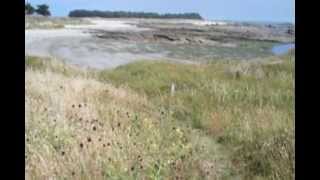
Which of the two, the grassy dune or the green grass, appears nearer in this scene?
the grassy dune

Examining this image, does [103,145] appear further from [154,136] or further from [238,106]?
[238,106]

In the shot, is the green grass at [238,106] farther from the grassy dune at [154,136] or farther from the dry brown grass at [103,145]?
the dry brown grass at [103,145]

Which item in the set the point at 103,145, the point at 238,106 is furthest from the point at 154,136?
the point at 238,106

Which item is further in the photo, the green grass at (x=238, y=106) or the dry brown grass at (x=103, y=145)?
the green grass at (x=238, y=106)

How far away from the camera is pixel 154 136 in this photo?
5820mm

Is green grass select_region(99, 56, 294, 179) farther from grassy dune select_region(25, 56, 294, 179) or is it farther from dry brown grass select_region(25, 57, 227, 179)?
dry brown grass select_region(25, 57, 227, 179)

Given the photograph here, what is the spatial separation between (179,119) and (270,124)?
2153 mm

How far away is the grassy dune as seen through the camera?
175 inches

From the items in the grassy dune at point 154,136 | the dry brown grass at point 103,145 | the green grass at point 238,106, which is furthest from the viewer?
the green grass at point 238,106

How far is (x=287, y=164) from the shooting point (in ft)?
15.2

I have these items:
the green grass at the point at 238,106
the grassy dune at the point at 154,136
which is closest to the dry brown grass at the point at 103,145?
the grassy dune at the point at 154,136

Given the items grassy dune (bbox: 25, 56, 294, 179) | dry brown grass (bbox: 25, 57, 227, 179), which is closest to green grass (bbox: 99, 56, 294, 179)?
grassy dune (bbox: 25, 56, 294, 179)

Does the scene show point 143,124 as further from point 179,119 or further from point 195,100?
point 195,100

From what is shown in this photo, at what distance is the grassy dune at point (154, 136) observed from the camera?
4.45 metres
